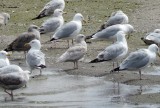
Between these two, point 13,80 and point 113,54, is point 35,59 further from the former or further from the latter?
point 13,80

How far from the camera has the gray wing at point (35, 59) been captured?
14906 millimetres

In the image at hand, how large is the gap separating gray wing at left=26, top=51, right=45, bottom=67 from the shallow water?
0.33 metres

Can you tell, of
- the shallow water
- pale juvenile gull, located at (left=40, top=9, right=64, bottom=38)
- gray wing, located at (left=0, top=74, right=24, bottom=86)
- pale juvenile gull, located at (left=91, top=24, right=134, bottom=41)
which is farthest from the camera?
pale juvenile gull, located at (left=40, top=9, right=64, bottom=38)

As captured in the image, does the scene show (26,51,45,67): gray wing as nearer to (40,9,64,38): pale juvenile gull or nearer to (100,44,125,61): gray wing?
(100,44,125,61): gray wing

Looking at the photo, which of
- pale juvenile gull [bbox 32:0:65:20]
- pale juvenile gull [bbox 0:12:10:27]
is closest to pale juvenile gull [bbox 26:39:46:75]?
pale juvenile gull [bbox 0:12:10:27]

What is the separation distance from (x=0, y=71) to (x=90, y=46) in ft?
16.8

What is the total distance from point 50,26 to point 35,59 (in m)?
3.90

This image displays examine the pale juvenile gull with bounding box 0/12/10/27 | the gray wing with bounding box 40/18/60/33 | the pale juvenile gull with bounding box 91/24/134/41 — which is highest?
the pale juvenile gull with bounding box 0/12/10/27

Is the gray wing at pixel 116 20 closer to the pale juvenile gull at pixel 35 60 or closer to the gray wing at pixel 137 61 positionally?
the pale juvenile gull at pixel 35 60

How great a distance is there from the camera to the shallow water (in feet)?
41.5

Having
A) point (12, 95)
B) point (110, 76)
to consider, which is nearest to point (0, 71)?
point (12, 95)

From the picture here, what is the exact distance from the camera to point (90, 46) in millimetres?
18406

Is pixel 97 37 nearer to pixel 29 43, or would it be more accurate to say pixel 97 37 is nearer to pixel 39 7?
pixel 29 43

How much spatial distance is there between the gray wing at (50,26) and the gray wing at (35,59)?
11.3ft
